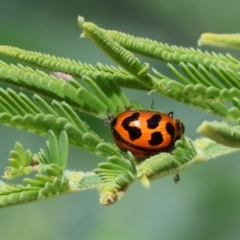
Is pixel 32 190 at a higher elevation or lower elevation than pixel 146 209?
lower

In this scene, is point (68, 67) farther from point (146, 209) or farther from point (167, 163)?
point (146, 209)

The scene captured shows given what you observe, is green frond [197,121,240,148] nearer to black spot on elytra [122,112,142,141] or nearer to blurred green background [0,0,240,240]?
black spot on elytra [122,112,142,141]

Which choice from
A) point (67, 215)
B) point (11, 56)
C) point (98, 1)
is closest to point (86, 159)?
point (67, 215)

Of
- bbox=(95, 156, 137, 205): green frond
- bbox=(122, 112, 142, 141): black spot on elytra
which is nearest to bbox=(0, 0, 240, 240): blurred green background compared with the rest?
bbox=(122, 112, 142, 141): black spot on elytra

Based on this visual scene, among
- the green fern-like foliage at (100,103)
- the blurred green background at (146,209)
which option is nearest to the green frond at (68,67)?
the green fern-like foliage at (100,103)

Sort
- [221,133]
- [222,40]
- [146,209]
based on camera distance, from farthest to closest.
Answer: [146,209] < [222,40] < [221,133]

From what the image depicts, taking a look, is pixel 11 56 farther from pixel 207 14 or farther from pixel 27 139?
pixel 207 14

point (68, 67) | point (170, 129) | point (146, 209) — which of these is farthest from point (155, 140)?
point (146, 209)

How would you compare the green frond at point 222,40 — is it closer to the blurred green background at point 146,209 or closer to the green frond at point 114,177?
the green frond at point 114,177
